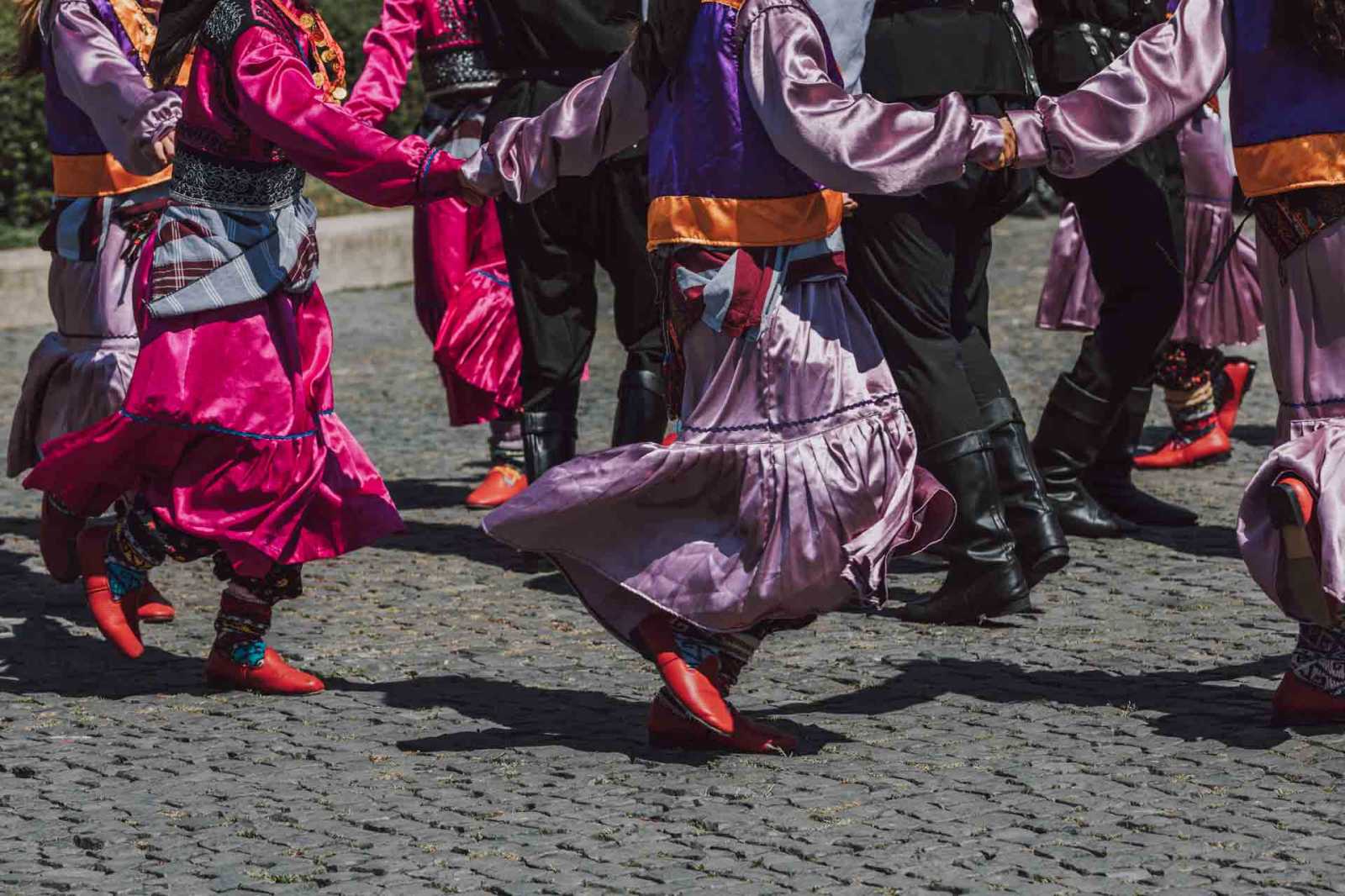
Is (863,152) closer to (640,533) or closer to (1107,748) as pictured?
(640,533)

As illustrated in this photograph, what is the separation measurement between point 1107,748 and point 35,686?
7.61ft

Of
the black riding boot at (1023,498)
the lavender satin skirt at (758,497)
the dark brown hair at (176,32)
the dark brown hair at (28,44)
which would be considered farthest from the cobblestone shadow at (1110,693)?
the dark brown hair at (28,44)

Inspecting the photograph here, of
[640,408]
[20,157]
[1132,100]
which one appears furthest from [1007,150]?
[20,157]

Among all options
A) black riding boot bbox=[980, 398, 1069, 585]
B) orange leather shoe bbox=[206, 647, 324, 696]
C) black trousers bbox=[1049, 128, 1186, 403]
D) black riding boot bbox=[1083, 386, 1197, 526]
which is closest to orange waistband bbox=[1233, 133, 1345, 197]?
black riding boot bbox=[980, 398, 1069, 585]

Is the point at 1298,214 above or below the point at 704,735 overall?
above

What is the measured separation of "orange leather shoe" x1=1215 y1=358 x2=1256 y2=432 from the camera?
26.0 ft

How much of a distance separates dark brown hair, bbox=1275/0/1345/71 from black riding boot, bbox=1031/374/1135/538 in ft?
7.22

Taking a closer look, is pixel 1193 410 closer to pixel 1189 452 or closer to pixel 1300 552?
pixel 1189 452

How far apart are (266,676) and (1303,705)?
2.12 m

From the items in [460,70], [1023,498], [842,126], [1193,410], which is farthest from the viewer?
[1193,410]

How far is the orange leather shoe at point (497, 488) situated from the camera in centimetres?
744

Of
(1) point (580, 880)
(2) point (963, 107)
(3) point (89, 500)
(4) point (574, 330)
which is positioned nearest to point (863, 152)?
(2) point (963, 107)

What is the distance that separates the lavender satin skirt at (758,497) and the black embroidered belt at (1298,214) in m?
0.81

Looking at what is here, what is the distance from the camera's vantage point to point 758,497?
4.39 m
